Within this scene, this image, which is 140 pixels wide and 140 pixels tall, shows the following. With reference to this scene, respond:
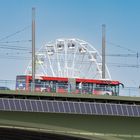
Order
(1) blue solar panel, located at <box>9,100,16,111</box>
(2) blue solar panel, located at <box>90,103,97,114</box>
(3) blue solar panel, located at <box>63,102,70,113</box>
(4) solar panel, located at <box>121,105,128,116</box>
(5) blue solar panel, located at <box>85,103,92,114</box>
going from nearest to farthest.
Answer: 1. (1) blue solar panel, located at <box>9,100,16,111</box>
2. (3) blue solar panel, located at <box>63,102,70,113</box>
3. (5) blue solar panel, located at <box>85,103,92,114</box>
4. (2) blue solar panel, located at <box>90,103,97,114</box>
5. (4) solar panel, located at <box>121,105,128,116</box>

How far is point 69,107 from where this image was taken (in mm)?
47094

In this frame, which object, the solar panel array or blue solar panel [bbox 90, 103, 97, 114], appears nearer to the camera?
the solar panel array

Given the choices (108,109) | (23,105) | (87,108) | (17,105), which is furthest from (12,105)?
(108,109)

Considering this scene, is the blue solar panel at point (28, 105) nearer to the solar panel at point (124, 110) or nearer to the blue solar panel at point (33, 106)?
the blue solar panel at point (33, 106)

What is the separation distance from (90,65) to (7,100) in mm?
84744

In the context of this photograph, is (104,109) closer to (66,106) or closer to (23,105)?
(66,106)

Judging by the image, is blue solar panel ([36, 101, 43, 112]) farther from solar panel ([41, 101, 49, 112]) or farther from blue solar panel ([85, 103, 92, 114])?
blue solar panel ([85, 103, 92, 114])

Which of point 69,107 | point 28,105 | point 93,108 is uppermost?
point 28,105

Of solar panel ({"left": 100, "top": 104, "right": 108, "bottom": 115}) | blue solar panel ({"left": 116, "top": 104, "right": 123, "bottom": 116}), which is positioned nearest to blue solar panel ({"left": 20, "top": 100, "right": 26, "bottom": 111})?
solar panel ({"left": 100, "top": 104, "right": 108, "bottom": 115})

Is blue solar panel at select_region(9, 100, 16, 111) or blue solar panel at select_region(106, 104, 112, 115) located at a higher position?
blue solar panel at select_region(9, 100, 16, 111)

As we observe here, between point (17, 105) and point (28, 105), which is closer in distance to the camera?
point (17, 105)

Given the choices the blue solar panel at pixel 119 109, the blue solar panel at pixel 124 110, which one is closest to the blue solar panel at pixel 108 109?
the blue solar panel at pixel 119 109

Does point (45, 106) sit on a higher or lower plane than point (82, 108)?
higher

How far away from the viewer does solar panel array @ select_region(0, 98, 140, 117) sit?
150ft
